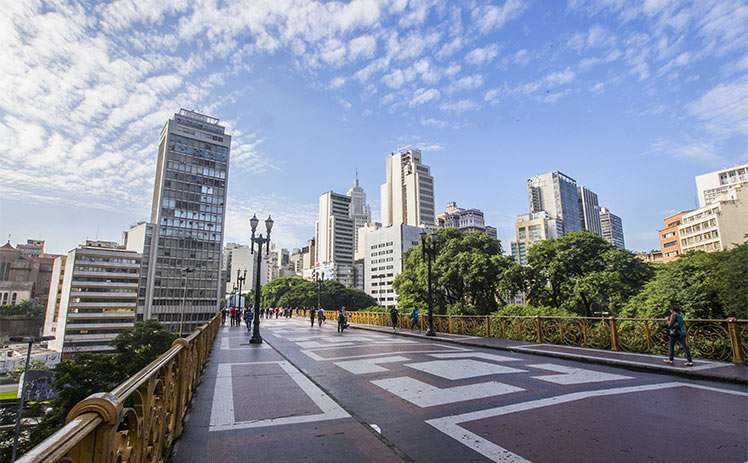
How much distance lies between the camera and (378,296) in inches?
5758

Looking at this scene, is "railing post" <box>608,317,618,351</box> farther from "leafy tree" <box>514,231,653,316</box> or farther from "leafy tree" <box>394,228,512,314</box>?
"leafy tree" <box>394,228,512,314</box>

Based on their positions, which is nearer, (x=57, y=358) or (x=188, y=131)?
(x=57, y=358)

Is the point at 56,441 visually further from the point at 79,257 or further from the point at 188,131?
the point at 188,131

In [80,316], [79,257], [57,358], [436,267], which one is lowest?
[57,358]

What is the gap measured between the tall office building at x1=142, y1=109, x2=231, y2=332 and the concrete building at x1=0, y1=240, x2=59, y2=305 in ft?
138

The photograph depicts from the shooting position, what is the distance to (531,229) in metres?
185

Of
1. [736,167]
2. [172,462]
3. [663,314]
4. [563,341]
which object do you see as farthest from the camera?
[736,167]

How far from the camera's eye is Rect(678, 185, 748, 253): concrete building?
71.7m

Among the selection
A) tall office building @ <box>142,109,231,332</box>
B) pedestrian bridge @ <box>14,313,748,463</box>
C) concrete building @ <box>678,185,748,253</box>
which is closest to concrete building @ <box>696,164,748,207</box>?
concrete building @ <box>678,185,748,253</box>

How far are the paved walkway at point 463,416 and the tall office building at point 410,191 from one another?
6242 inches

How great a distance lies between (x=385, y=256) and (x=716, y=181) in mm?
106502

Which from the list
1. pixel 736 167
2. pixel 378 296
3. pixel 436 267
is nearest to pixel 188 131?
pixel 378 296

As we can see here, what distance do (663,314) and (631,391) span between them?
10633mm

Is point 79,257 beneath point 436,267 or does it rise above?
above
